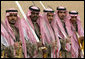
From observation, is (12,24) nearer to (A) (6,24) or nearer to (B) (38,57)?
(A) (6,24)

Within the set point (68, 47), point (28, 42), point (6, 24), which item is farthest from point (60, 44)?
point (6, 24)

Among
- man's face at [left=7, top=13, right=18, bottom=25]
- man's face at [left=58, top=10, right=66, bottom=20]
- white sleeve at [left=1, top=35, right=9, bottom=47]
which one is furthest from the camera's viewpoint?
man's face at [left=58, top=10, right=66, bottom=20]

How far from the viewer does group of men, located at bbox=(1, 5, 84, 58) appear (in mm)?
8359

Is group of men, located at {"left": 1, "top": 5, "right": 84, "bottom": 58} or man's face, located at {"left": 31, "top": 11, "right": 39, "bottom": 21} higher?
man's face, located at {"left": 31, "top": 11, "right": 39, "bottom": 21}

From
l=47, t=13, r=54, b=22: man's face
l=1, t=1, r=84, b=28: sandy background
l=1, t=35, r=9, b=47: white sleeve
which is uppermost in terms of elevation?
l=1, t=1, r=84, b=28: sandy background

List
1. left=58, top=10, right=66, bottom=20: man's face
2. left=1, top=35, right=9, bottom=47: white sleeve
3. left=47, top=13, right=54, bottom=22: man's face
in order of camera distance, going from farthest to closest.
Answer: left=58, top=10, right=66, bottom=20: man's face
left=47, top=13, right=54, bottom=22: man's face
left=1, top=35, right=9, bottom=47: white sleeve

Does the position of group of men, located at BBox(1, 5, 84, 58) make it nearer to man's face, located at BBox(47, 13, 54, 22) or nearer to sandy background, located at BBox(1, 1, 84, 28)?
man's face, located at BBox(47, 13, 54, 22)

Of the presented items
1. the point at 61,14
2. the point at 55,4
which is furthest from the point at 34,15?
the point at 55,4

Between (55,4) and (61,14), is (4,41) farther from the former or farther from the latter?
(55,4)

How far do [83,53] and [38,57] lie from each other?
1.37 m

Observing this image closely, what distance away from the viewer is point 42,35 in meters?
8.88

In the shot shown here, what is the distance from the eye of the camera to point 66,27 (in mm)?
9648

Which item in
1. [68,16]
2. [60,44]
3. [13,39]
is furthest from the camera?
[68,16]

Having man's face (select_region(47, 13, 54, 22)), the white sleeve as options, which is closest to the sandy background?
man's face (select_region(47, 13, 54, 22))
